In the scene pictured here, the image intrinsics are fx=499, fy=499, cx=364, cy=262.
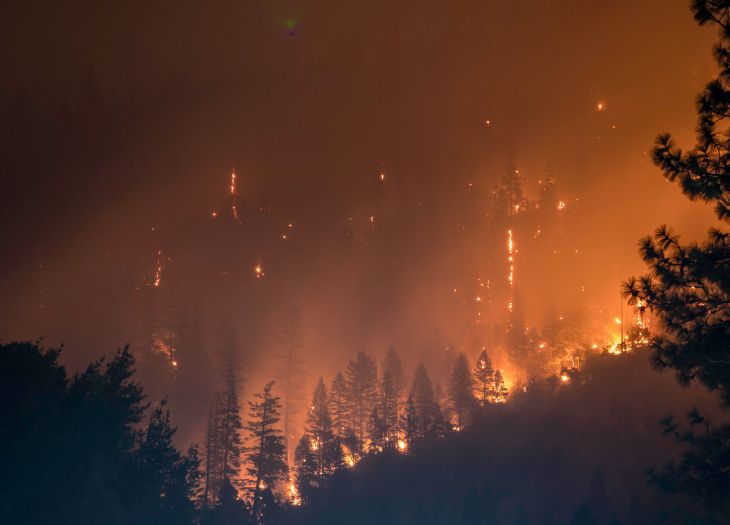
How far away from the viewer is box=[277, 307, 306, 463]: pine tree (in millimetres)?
80750

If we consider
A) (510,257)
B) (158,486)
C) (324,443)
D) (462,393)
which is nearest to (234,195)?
(510,257)

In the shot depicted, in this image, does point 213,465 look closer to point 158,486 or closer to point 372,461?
point 372,461

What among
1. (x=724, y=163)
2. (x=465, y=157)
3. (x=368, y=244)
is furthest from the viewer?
(x=465, y=157)

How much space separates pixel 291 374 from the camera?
8819 centimetres

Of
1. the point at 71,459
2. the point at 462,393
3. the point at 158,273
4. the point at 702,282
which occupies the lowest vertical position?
the point at 702,282

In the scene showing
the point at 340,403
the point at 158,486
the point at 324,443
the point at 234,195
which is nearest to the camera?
the point at 158,486

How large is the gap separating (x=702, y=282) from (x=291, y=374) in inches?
3250

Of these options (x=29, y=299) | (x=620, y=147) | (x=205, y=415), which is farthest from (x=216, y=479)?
(x=620, y=147)

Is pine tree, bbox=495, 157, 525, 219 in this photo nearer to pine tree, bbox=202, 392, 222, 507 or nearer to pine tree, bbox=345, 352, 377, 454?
pine tree, bbox=345, 352, 377, 454

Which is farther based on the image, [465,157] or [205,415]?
[465,157]

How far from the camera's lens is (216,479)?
49625 mm

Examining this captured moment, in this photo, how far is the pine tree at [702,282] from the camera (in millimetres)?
10125

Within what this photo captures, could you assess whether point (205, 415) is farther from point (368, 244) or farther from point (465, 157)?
point (465, 157)

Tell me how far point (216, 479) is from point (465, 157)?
6310 inches
